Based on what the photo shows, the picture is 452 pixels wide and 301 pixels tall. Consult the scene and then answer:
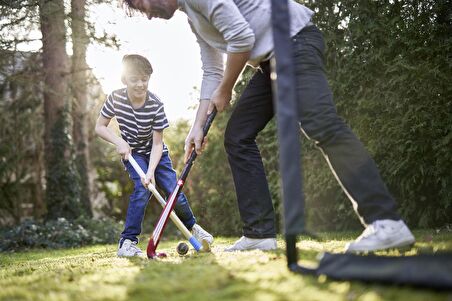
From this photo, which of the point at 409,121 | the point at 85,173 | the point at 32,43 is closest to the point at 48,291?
the point at 409,121

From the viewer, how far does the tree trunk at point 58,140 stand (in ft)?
30.1

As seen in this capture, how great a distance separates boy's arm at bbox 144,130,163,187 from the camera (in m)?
3.81

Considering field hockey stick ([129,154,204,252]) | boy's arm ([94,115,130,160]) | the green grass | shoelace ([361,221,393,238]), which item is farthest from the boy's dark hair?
shoelace ([361,221,393,238])

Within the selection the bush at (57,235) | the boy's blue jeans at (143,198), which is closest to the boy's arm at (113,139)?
the boy's blue jeans at (143,198)

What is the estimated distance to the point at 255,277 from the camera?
6.11 ft

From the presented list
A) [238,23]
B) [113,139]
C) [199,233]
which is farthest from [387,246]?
[113,139]

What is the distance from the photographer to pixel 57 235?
7.74 metres

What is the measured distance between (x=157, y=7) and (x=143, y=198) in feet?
5.25

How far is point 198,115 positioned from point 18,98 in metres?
8.79

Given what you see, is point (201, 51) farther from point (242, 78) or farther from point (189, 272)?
point (242, 78)

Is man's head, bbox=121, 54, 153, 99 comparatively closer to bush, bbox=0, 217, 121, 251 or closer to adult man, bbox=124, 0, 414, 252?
adult man, bbox=124, 0, 414, 252

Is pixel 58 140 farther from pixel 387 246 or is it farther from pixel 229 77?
pixel 387 246

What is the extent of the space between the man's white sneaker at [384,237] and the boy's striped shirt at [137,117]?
86.1 inches

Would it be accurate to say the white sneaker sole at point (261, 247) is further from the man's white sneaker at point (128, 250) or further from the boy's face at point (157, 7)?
the boy's face at point (157, 7)
